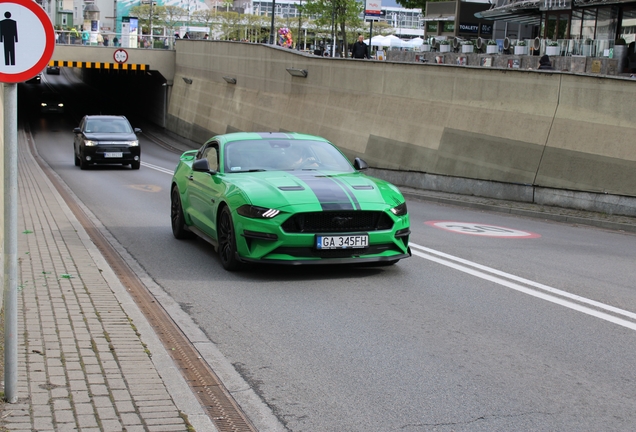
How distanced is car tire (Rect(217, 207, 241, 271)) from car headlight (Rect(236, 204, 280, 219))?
31 centimetres

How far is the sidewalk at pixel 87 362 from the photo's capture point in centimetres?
458

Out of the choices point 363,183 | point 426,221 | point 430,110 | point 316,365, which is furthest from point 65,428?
point 430,110

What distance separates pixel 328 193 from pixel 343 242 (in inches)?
23.2

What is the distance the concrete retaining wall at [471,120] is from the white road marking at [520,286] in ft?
22.1

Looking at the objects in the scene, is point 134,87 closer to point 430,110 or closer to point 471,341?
point 430,110

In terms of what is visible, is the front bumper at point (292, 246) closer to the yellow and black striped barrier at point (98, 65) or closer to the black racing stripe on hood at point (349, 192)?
the black racing stripe on hood at point (349, 192)

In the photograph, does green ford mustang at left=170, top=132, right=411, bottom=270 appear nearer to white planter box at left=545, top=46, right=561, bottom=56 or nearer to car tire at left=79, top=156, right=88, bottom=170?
white planter box at left=545, top=46, right=561, bottom=56

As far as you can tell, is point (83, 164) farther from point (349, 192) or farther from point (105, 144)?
point (349, 192)

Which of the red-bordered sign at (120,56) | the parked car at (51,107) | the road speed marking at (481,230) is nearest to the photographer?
the road speed marking at (481,230)

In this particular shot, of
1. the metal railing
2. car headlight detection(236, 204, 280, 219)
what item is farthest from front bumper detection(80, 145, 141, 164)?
the metal railing

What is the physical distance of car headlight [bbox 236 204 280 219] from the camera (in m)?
8.85

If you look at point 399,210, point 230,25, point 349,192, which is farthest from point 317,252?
point 230,25

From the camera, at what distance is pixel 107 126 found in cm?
2853

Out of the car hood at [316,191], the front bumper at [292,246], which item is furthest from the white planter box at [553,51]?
the front bumper at [292,246]
